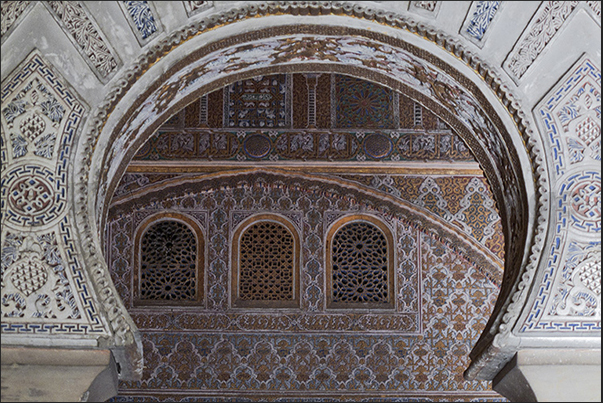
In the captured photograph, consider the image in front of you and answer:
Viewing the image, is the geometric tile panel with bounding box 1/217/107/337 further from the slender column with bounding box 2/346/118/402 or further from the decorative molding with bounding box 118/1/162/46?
the decorative molding with bounding box 118/1/162/46

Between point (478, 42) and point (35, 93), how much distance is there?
83.7 inches

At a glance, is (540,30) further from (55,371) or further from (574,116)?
(55,371)

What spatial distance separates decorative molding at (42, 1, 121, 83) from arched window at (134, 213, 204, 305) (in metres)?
4.60

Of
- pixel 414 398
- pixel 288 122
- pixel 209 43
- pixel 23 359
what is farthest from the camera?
pixel 288 122

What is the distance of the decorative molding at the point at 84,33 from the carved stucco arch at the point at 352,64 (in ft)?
0.35

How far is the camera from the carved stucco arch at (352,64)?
3.62 m

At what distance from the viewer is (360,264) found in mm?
8211

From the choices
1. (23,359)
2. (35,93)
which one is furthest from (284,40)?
(23,359)

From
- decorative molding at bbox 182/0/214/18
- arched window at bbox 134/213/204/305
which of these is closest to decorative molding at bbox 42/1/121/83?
decorative molding at bbox 182/0/214/18

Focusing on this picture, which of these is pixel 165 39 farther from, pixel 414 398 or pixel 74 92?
pixel 414 398

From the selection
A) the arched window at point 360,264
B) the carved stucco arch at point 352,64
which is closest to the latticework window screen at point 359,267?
the arched window at point 360,264

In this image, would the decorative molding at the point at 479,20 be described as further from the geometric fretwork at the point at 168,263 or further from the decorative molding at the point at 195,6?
the geometric fretwork at the point at 168,263

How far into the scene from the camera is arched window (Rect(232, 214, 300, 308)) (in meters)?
8.09

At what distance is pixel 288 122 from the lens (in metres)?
8.34
